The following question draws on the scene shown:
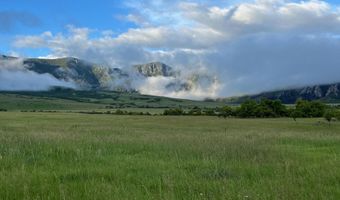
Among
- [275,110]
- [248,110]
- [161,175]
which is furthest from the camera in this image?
[275,110]

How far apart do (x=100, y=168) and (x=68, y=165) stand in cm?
124

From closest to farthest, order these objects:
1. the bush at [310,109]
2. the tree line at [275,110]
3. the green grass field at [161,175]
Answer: the green grass field at [161,175] → the bush at [310,109] → the tree line at [275,110]

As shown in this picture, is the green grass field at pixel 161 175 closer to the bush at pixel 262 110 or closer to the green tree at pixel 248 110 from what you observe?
the green tree at pixel 248 110

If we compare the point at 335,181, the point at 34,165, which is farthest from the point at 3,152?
the point at 335,181

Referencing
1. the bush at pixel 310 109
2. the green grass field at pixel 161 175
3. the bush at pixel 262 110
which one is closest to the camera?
the green grass field at pixel 161 175

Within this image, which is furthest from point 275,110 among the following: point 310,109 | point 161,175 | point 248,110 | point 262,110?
point 161,175

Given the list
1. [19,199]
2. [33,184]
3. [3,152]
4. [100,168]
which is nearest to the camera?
[19,199]

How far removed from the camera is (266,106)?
11144 centimetres

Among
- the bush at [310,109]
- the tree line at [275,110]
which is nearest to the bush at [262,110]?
the tree line at [275,110]

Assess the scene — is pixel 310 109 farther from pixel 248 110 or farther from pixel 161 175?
pixel 161 175

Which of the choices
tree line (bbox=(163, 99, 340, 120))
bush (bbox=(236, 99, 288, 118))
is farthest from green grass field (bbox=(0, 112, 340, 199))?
bush (bbox=(236, 99, 288, 118))

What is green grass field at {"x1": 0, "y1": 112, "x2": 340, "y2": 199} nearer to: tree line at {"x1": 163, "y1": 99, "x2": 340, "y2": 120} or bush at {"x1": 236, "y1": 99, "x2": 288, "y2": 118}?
tree line at {"x1": 163, "y1": 99, "x2": 340, "y2": 120}

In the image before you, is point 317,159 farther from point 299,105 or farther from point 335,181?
point 299,105

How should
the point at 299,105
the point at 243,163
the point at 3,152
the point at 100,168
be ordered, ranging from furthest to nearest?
the point at 299,105, the point at 3,152, the point at 243,163, the point at 100,168
